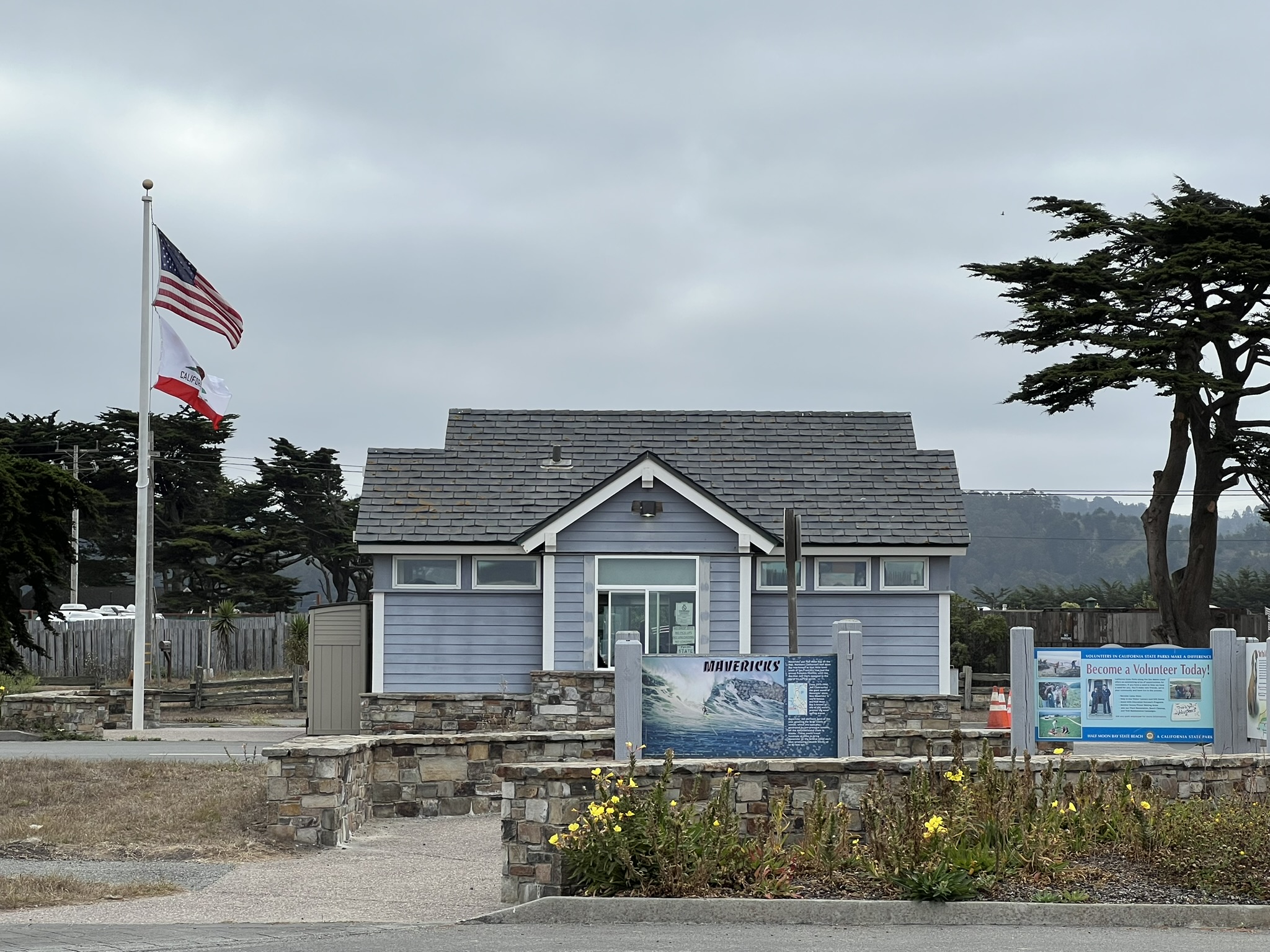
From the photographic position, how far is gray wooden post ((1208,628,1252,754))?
15.3 metres

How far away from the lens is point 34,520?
2089 cm

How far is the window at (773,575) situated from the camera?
25531mm

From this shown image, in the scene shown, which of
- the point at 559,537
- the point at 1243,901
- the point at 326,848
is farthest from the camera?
the point at 559,537

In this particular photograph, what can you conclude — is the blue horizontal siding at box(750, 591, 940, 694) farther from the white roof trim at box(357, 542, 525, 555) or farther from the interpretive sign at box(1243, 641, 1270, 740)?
the interpretive sign at box(1243, 641, 1270, 740)

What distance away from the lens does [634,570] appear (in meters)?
25.2

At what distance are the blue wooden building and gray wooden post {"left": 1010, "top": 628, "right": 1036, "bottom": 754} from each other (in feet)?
31.1

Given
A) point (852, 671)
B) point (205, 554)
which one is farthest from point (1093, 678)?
point (205, 554)

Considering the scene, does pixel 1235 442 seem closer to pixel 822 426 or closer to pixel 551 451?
pixel 822 426

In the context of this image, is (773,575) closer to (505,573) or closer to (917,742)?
(505,573)

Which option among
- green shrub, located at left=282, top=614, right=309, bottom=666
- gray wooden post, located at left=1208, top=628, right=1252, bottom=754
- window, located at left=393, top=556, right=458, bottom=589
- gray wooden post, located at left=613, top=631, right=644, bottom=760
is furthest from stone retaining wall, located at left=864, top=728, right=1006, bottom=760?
green shrub, located at left=282, top=614, right=309, bottom=666

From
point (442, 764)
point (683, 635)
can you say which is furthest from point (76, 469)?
point (442, 764)

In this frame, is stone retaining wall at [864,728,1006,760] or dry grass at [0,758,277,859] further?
stone retaining wall at [864,728,1006,760]

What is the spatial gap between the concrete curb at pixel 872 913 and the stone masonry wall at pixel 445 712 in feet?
50.6

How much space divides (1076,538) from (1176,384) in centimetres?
10967
